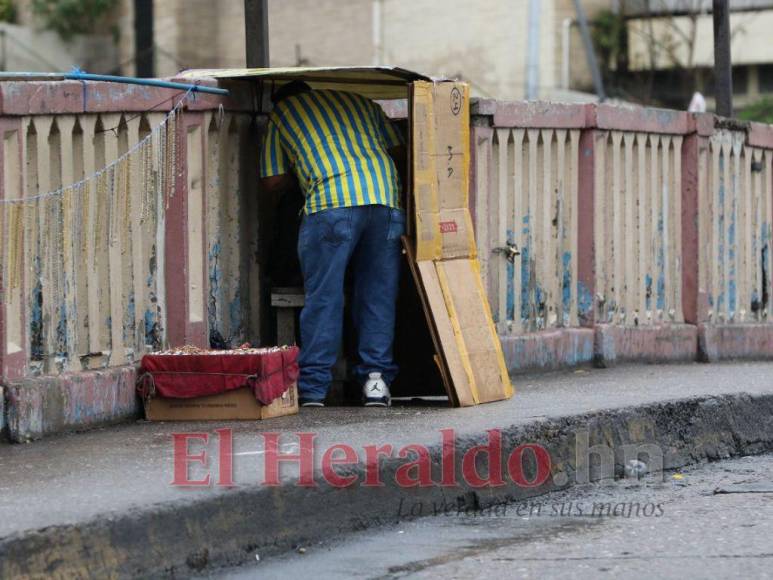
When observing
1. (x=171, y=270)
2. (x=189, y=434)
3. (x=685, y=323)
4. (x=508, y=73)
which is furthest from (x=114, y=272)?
(x=508, y=73)

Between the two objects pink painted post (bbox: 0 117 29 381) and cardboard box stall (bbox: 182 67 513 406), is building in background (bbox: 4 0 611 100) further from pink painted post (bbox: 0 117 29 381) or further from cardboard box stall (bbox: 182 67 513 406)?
pink painted post (bbox: 0 117 29 381)

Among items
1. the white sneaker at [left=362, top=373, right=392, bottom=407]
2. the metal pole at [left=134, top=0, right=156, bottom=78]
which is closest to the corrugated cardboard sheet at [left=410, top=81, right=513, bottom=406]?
→ the white sneaker at [left=362, top=373, right=392, bottom=407]

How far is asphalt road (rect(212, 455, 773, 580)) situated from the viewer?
185 inches

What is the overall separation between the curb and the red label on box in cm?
115

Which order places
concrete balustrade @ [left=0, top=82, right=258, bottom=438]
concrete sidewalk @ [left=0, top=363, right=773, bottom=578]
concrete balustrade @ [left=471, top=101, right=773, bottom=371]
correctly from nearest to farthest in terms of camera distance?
concrete sidewalk @ [left=0, top=363, right=773, bottom=578]
concrete balustrade @ [left=0, top=82, right=258, bottom=438]
concrete balustrade @ [left=471, top=101, right=773, bottom=371]

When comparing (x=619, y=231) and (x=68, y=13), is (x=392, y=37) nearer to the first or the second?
(x=68, y=13)

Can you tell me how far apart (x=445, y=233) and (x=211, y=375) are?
140 centimetres

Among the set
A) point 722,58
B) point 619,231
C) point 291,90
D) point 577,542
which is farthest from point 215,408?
point 722,58

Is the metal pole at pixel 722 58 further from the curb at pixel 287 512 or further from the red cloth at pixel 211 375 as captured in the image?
the red cloth at pixel 211 375

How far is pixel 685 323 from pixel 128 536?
Answer: 6.02 meters

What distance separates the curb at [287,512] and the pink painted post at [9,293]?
150 cm

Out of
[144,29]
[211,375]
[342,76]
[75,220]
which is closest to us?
[75,220]

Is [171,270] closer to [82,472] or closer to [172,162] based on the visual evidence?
[172,162]

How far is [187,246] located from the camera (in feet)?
22.7
